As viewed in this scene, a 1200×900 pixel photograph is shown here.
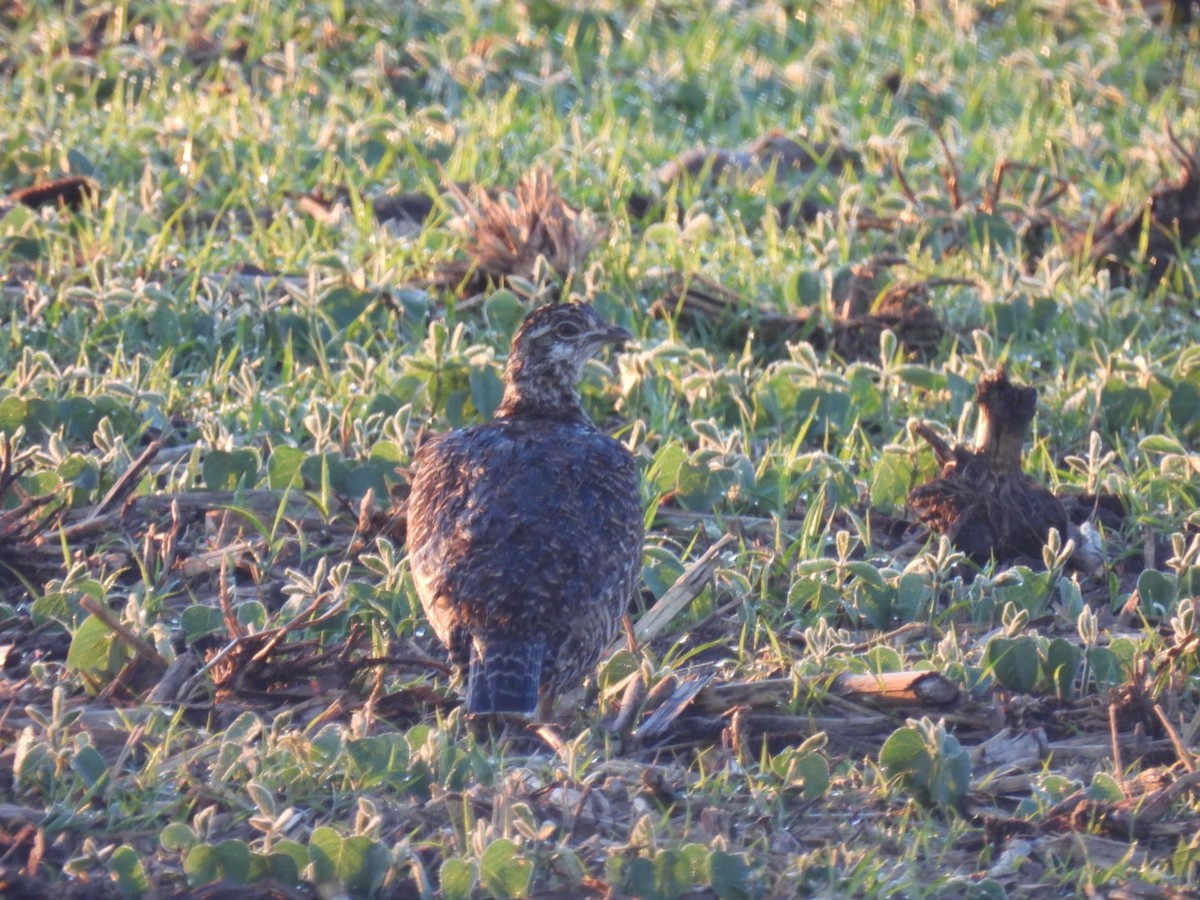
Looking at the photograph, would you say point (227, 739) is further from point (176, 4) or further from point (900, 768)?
point (176, 4)

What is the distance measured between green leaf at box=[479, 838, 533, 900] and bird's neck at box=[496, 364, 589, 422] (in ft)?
7.82

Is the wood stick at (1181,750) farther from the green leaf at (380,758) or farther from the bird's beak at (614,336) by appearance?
the bird's beak at (614,336)

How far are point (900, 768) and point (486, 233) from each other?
3.93 m

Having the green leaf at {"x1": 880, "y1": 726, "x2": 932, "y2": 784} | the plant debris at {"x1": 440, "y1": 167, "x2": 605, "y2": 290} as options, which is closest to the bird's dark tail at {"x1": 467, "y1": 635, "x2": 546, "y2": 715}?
the green leaf at {"x1": 880, "y1": 726, "x2": 932, "y2": 784}

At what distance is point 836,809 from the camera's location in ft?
13.8

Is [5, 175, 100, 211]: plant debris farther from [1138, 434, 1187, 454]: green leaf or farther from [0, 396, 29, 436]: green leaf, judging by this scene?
[1138, 434, 1187, 454]: green leaf

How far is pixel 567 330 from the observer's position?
5930 mm

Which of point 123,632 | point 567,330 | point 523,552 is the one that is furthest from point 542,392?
point 123,632

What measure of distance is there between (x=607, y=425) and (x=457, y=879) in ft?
10.7

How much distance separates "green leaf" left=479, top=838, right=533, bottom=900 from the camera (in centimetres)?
364

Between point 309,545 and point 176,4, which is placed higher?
point 176,4

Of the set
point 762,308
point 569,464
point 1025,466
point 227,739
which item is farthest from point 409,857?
point 762,308

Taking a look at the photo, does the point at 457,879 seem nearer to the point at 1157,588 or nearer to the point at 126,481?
the point at 126,481

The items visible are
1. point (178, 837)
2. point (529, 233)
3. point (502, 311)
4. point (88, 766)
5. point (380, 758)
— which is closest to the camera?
point (178, 837)
